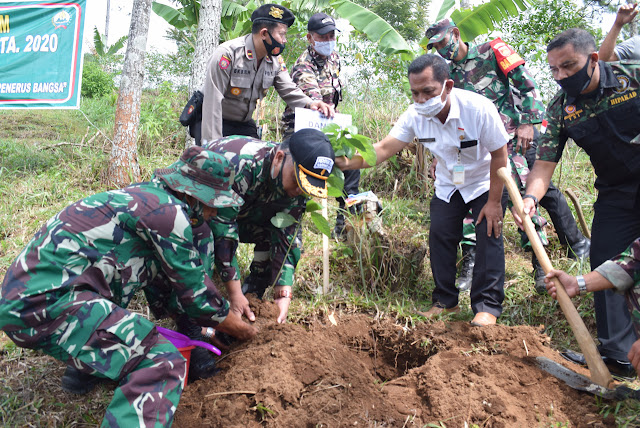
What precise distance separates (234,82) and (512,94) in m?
2.31

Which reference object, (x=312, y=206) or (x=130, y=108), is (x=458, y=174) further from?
(x=130, y=108)

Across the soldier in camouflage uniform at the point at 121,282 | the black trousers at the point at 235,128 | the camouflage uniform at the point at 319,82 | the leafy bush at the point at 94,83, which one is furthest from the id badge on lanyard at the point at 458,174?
the leafy bush at the point at 94,83

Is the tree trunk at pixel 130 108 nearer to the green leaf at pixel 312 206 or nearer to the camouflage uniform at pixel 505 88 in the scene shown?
the green leaf at pixel 312 206

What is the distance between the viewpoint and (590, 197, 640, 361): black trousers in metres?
2.85

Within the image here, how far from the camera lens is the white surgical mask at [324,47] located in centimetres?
459

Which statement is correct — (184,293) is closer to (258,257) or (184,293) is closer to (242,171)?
(242,171)

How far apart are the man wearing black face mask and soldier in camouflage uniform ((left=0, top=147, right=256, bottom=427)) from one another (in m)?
1.95

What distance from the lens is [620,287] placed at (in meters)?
2.28

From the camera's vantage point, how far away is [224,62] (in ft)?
12.2

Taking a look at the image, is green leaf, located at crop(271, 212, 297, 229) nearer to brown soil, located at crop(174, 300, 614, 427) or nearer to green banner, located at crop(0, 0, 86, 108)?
brown soil, located at crop(174, 300, 614, 427)

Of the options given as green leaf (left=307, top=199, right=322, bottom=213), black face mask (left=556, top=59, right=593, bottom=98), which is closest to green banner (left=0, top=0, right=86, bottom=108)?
green leaf (left=307, top=199, right=322, bottom=213)

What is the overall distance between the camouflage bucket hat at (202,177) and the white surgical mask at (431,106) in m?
1.47

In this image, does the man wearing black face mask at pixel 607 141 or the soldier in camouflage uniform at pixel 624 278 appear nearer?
the soldier in camouflage uniform at pixel 624 278

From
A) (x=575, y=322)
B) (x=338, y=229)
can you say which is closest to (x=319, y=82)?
(x=338, y=229)
